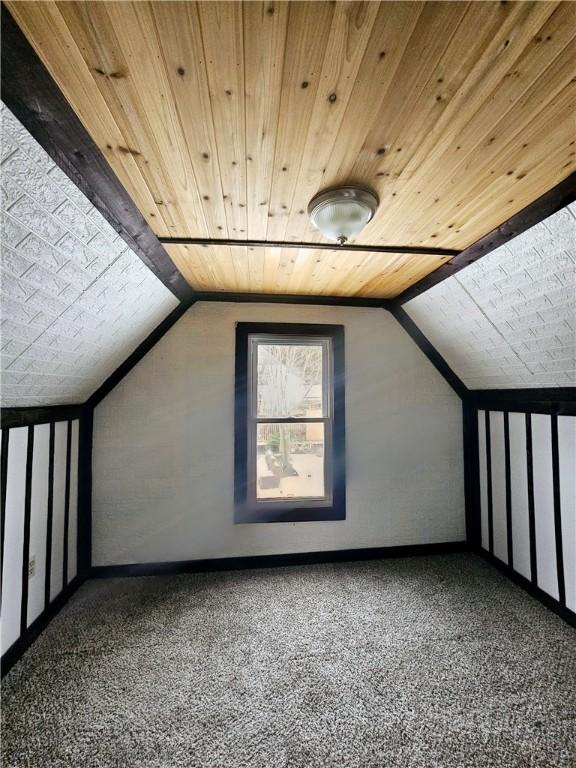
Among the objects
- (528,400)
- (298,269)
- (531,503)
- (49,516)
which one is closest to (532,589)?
(531,503)

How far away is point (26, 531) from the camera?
7.08 feet

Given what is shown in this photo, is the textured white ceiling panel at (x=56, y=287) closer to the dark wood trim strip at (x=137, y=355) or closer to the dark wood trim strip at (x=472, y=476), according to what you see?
the dark wood trim strip at (x=137, y=355)

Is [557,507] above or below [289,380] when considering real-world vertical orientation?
below

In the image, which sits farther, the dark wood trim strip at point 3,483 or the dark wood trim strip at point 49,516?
the dark wood trim strip at point 49,516

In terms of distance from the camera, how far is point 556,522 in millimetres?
2465

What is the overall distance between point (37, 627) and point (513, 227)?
350cm

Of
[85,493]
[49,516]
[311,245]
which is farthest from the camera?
[85,493]

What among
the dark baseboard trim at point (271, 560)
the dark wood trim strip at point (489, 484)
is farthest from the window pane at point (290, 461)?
the dark wood trim strip at point (489, 484)

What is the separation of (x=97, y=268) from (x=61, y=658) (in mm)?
2159

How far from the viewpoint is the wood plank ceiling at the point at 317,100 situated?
866mm

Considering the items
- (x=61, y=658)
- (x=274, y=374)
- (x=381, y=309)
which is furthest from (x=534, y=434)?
(x=61, y=658)

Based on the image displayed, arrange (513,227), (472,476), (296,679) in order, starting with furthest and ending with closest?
(472,476), (296,679), (513,227)

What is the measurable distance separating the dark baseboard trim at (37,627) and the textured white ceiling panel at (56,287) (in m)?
1.34

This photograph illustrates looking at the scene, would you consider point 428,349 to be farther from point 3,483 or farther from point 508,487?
point 3,483
